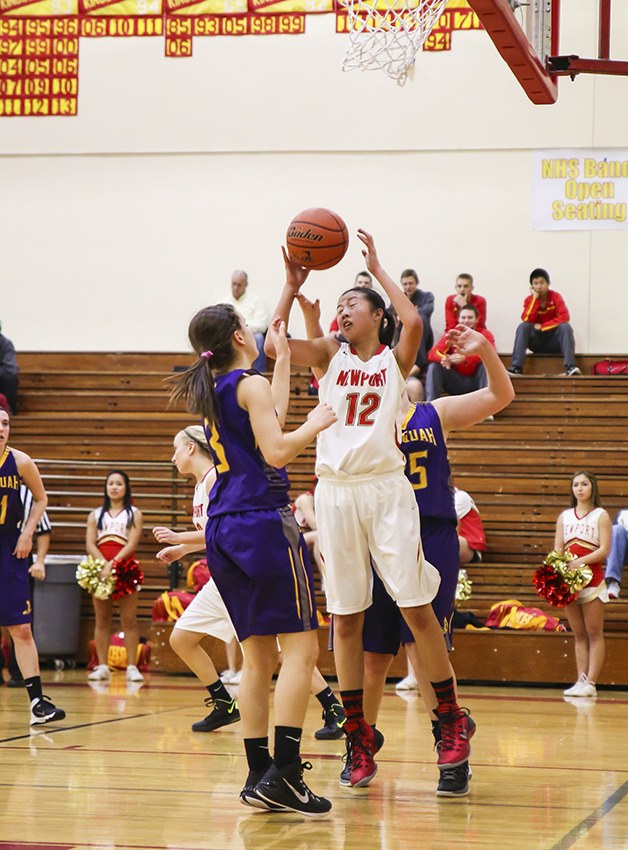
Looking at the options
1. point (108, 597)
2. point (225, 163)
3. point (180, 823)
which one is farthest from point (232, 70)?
point (180, 823)

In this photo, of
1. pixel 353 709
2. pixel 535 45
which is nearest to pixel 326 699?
pixel 353 709

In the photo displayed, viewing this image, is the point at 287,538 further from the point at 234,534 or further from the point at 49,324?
the point at 49,324

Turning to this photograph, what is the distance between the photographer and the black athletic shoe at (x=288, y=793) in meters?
4.16

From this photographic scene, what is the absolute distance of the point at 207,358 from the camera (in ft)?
14.3

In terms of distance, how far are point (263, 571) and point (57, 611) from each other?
701 centimetres

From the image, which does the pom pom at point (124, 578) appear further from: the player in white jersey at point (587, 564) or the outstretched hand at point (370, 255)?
the outstretched hand at point (370, 255)

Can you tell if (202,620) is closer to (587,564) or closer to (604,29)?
(587,564)

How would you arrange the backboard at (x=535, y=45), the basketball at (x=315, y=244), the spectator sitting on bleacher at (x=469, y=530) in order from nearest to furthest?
1. the basketball at (x=315, y=244)
2. the backboard at (x=535, y=45)
3. the spectator sitting on bleacher at (x=469, y=530)

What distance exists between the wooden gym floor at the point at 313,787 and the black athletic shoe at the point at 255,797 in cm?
5

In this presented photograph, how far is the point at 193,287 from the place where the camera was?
15984 millimetres

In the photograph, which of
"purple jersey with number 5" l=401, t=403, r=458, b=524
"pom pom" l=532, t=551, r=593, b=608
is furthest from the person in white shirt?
"purple jersey with number 5" l=401, t=403, r=458, b=524

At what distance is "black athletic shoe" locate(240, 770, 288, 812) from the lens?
4215 millimetres

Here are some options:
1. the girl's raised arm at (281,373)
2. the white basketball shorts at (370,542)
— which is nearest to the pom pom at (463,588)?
the white basketball shorts at (370,542)

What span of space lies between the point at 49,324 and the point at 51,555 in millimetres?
5497
